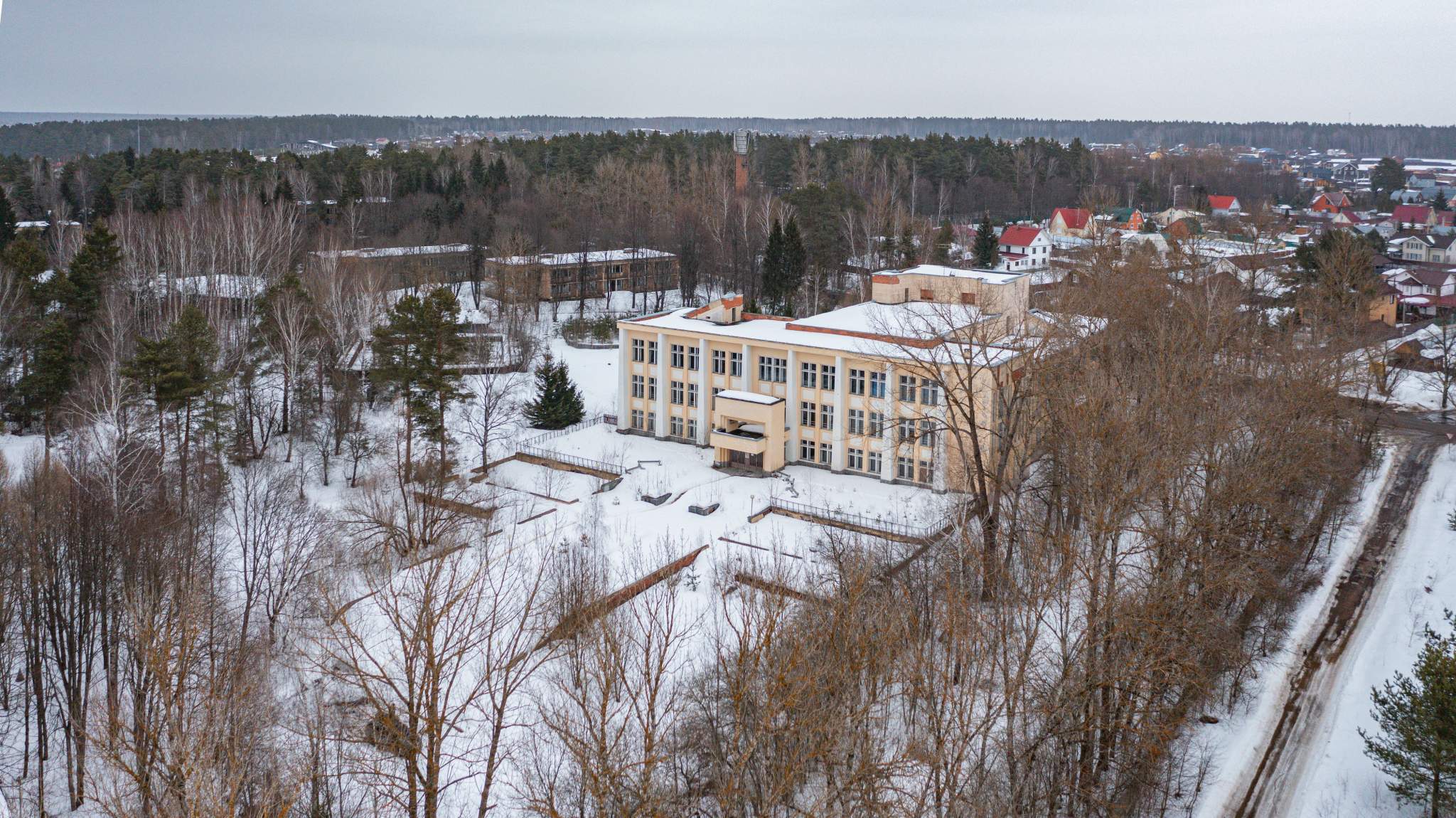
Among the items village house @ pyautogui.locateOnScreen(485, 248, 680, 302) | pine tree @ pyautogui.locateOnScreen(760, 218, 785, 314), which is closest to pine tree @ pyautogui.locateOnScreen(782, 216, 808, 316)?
pine tree @ pyautogui.locateOnScreen(760, 218, 785, 314)

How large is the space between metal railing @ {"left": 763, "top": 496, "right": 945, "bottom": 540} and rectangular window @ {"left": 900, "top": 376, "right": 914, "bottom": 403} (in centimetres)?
421

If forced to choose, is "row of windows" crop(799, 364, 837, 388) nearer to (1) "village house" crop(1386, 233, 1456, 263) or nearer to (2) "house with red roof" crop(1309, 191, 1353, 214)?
(1) "village house" crop(1386, 233, 1456, 263)

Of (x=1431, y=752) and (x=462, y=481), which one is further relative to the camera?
(x=462, y=481)

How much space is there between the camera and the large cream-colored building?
28.9 m

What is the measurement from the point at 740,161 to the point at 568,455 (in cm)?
5230

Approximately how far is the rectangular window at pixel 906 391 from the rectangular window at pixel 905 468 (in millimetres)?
1616

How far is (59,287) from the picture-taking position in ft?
107

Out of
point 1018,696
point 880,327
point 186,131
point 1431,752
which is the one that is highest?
point 186,131

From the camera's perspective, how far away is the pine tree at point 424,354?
2941 cm

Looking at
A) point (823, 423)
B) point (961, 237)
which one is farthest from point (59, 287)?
point (961, 237)

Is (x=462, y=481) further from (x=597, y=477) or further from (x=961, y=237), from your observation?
(x=961, y=237)

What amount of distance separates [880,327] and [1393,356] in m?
21.2

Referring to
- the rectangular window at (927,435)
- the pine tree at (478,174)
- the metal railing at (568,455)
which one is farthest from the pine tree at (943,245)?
the rectangular window at (927,435)

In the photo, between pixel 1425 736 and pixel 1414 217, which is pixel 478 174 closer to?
pixel 1425 736
